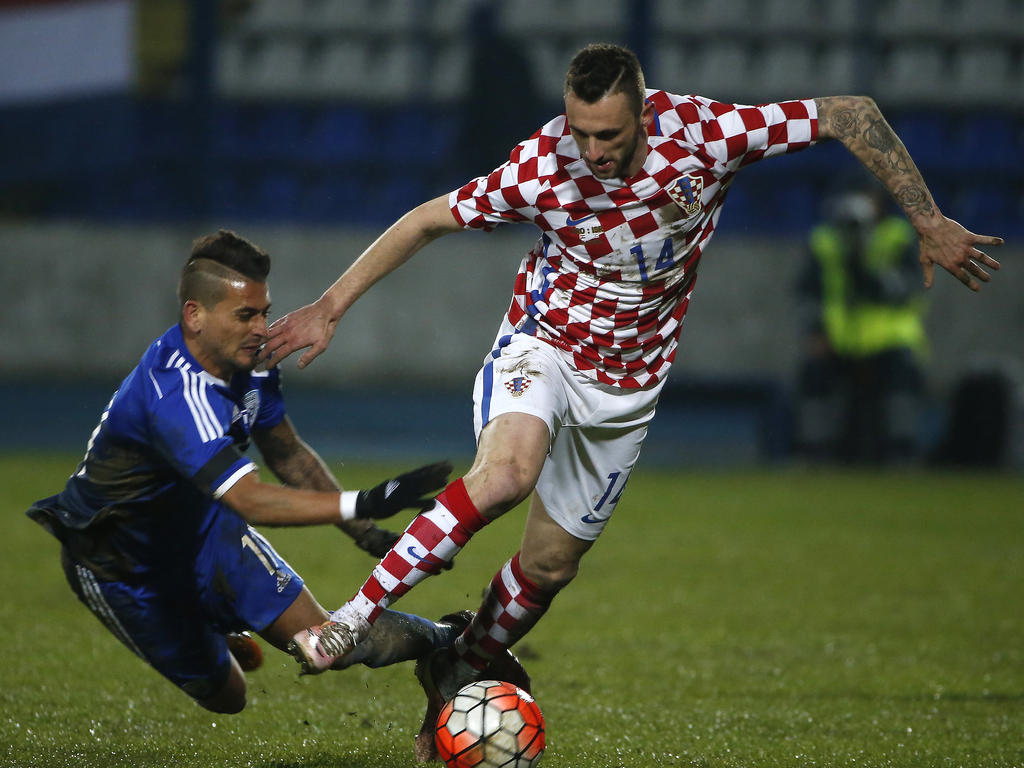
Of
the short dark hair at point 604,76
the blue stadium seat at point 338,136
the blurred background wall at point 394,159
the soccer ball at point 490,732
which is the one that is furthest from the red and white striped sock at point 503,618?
the blue stadium seat at point 338,136

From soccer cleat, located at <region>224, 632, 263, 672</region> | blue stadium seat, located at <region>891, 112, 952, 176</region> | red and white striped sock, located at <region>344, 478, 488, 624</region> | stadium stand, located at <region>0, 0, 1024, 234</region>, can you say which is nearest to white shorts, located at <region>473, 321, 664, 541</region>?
red and white striped sock, located at <region>344, 478, 488, 624</region>

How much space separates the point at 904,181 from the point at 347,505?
1.90 metres

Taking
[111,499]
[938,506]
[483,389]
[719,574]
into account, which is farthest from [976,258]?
[938,506]

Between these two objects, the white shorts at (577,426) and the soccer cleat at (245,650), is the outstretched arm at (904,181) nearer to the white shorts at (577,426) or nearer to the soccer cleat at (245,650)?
the white shorts at (577,426)

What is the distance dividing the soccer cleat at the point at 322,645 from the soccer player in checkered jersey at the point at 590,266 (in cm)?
53

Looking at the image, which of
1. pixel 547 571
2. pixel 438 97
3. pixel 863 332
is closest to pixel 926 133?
pixel 863 332

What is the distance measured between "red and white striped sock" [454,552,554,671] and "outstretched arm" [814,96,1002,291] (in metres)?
1.51

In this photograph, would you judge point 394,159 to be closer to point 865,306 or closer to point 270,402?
point 865,306

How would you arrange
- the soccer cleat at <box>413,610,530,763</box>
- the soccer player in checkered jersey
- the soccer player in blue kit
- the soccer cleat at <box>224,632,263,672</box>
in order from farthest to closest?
the soccer cleat at <box>224,632,263,672</box> → the soccer cleat at <box>413,610,530,763</box> → the soccer player in checkered jersey → the soccer player in blue kit

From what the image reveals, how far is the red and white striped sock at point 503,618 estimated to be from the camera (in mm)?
4027

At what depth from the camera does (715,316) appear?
42.9 ft

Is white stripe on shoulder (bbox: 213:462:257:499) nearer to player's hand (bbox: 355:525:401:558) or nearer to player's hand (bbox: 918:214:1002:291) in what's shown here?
player's hand (bbox: 355:525:401:558)

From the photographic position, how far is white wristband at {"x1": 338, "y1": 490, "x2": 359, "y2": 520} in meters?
3.25

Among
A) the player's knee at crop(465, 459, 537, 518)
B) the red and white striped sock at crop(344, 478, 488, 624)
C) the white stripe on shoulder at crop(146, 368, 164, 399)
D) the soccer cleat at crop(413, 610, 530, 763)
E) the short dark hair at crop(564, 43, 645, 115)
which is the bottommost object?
the soccer cleat at crop(413, 610, 530, 763)
